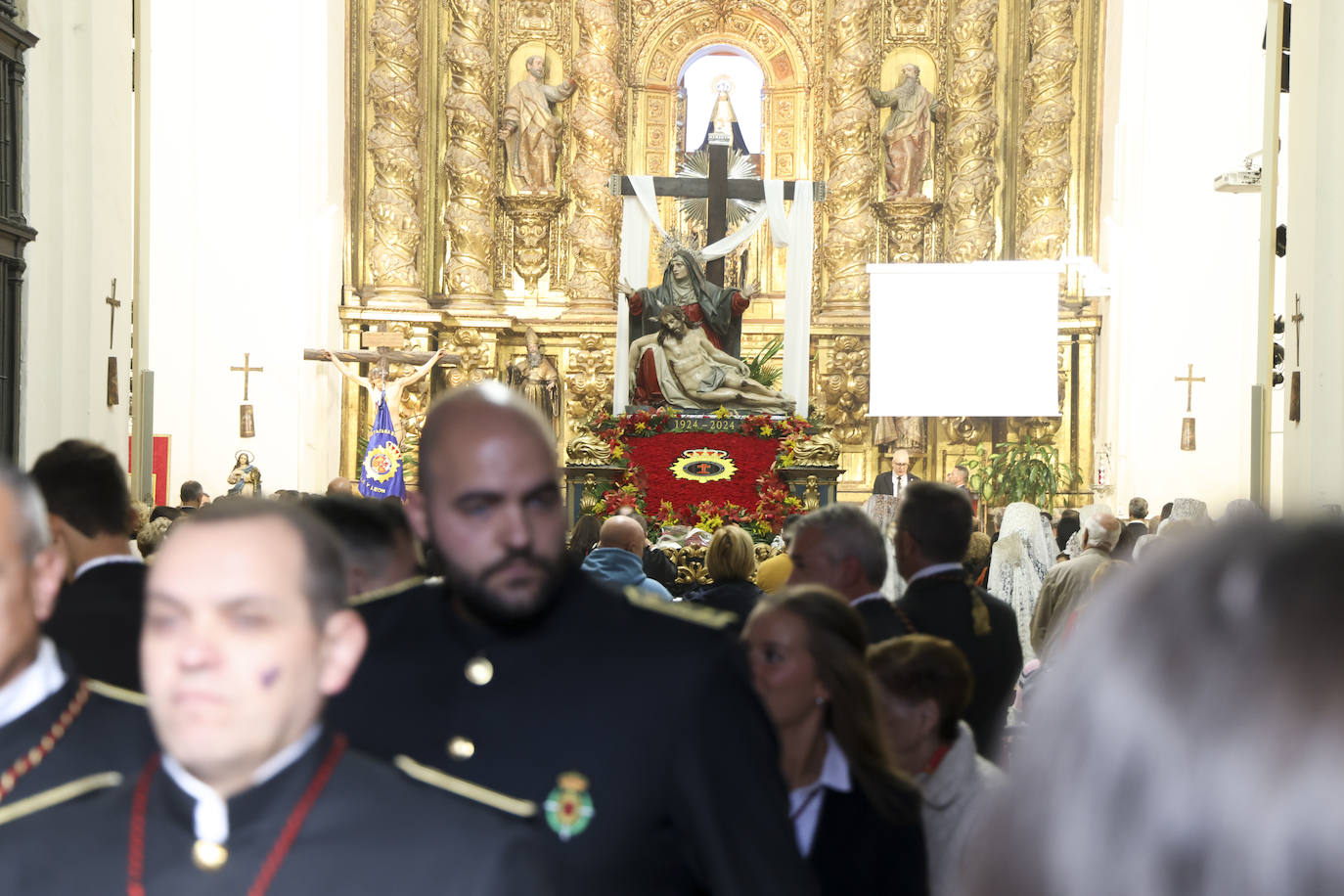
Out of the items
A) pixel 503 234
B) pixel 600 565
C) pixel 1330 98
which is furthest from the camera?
pixel 503 234

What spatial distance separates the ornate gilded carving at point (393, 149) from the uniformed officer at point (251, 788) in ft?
59.1

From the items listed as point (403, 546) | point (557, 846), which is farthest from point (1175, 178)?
point (557, 846)

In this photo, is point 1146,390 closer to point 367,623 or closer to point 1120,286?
point 1120,286

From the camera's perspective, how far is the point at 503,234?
20266 mm

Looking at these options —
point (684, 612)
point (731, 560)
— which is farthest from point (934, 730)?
point (731, 560)

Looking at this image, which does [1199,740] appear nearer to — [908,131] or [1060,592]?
[1060,592]

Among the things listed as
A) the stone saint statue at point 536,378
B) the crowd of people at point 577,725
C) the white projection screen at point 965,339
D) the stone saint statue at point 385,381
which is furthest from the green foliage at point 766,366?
the crowd of people at point 577,725

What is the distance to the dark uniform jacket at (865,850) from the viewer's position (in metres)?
2.64

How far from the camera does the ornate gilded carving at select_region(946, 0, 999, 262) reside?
64.2 ft

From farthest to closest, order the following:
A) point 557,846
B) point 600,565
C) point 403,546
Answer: point 600,565
point 403,546
point 557,846

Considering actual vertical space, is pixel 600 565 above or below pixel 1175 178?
below

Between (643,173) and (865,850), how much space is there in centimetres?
1844

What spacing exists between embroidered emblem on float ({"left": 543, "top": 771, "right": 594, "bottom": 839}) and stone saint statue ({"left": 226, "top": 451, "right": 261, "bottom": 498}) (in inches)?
486

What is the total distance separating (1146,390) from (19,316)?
42.5ft
